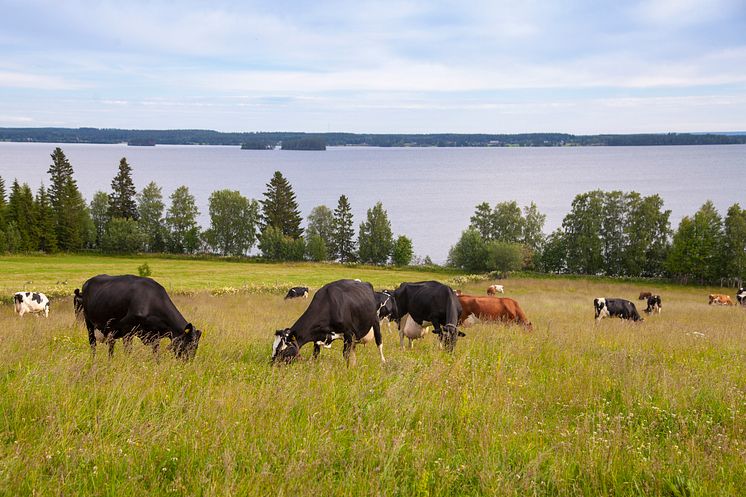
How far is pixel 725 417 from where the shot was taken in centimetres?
692

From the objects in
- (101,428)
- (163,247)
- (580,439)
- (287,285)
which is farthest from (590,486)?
(163,247)

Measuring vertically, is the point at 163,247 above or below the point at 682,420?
below

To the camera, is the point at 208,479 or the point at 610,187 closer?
the point at 208,479

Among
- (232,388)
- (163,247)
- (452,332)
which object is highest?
(232,388)

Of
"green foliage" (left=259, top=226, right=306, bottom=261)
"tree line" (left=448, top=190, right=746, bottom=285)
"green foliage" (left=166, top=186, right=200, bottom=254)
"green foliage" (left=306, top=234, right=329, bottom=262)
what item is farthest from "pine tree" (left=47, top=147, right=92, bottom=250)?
"tree line" (left=448, top=190, right=746, bottom=285)

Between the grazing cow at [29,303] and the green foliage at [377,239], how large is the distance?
2901 inches

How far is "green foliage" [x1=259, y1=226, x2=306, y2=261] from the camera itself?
90.4m

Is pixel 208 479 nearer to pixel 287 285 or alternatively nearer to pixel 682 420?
pixel 682 420

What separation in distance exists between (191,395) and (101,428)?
4.04 feet

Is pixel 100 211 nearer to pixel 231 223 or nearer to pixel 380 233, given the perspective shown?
pixel 231 223

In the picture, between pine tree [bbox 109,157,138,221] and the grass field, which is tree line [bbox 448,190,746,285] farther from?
the grass field

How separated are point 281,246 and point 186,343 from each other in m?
82.4

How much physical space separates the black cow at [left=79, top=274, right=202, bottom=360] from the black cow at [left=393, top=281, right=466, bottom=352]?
5.46 meters

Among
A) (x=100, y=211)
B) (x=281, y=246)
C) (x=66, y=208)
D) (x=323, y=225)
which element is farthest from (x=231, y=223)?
(x=66, y=208)
